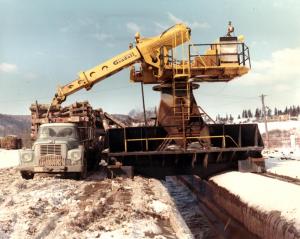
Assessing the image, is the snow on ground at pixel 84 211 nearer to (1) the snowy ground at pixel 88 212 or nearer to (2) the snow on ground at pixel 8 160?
(1) the snowy ground at pixel 88 212

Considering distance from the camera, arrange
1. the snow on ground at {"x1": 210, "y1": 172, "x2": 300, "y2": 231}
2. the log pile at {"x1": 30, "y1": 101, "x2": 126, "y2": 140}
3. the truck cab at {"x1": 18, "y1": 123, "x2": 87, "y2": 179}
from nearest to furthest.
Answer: the snow on ground at {"x1": 210, "y1": 172, "x2": 300, "y2": 231} → the truck cab at {"x1": 18, "y1": 123, "x2": 87, "y2": 179} → the log pile at {"x1": 30, "y1": 101, "x2": 126, "y2": 140}

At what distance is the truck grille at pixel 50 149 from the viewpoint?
13.7 meters

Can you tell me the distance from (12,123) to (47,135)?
13716 centimetres

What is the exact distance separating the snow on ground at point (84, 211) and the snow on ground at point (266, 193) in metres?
1.80

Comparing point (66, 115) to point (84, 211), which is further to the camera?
point (66, 115)

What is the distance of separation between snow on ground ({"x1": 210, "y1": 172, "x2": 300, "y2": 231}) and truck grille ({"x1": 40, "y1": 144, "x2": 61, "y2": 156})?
5.41m

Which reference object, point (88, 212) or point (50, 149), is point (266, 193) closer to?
point (88, 212)

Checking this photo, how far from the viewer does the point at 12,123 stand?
5689 inches

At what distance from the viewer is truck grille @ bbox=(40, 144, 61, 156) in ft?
45.1

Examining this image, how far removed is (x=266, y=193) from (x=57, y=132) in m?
8.79

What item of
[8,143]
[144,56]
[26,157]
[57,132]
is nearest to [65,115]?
[57,132]

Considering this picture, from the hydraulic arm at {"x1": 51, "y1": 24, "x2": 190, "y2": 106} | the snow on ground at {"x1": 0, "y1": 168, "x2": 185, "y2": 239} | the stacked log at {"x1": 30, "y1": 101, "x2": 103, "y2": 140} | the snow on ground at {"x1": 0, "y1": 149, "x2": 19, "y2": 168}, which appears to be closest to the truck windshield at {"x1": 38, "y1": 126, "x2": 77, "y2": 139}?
the stacked log at {"x1": 30, "y1": 101, "x2": 103, "y2": 140}

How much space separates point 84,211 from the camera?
320 inches

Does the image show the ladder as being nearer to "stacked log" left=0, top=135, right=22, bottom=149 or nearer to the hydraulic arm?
the hydraulic arm
